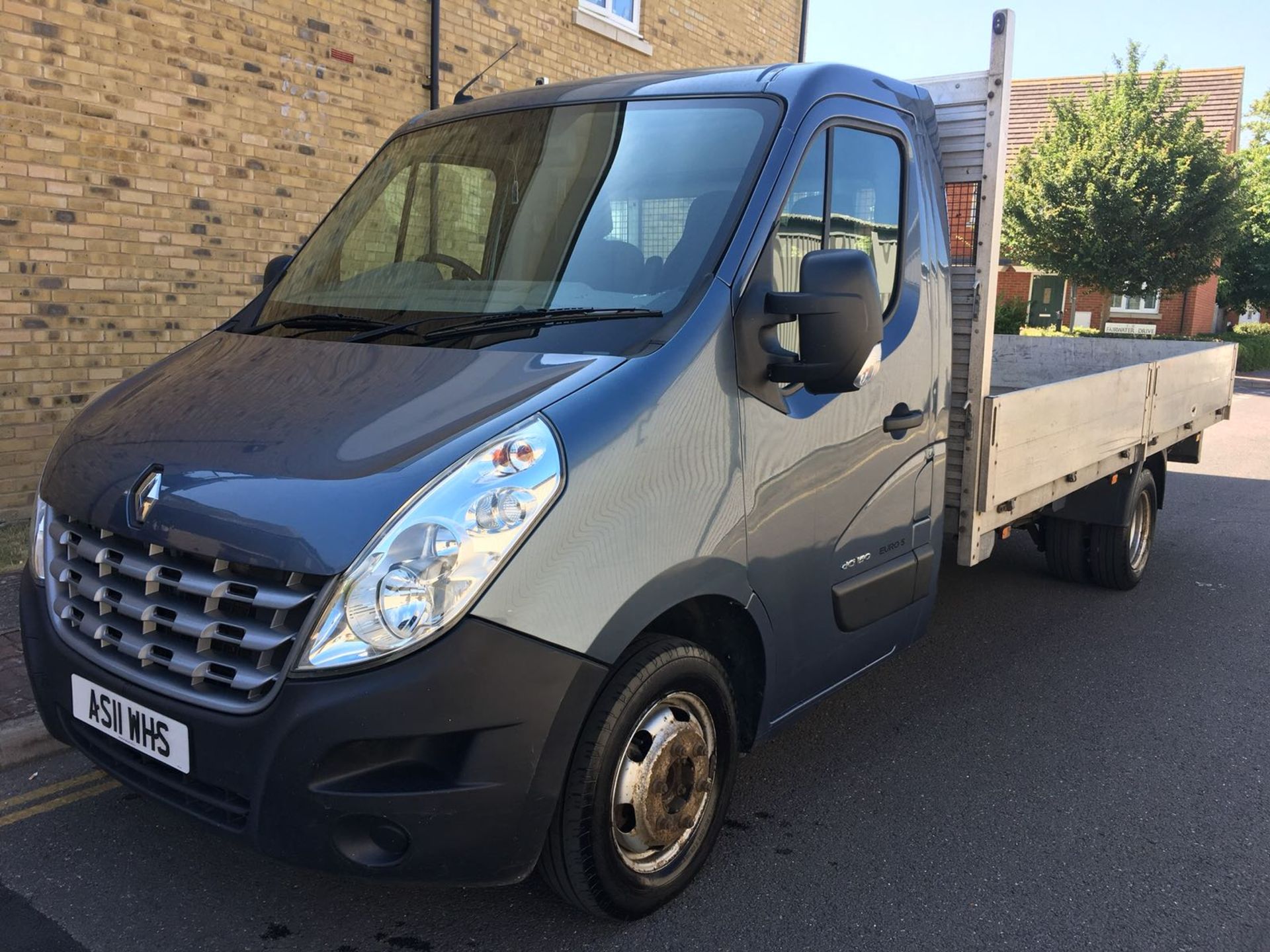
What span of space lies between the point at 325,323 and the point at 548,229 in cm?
75

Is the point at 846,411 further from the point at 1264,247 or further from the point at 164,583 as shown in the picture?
the point at 1264,247

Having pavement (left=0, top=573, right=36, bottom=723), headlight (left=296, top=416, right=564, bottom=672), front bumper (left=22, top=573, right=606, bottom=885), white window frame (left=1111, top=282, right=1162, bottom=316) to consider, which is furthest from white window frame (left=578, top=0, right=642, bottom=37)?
white window frame (left=1111, top=282, right=1162, bottom=316)

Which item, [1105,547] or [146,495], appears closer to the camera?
[146,495]

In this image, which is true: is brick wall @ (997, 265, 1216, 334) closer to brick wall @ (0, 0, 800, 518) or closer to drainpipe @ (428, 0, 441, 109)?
drainpipe @ (428, 0, 441, 109)

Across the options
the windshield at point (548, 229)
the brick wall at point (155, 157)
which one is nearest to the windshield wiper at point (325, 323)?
the windshield at point (548, 229)

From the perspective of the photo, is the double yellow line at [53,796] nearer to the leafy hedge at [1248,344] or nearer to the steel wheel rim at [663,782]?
the steel wheel rim at [663,782]

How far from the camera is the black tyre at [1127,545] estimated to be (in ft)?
20.7

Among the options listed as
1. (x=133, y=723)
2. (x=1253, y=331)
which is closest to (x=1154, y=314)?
(x=1253, y=331)

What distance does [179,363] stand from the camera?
338cm

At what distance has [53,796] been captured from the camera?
11.9 feet

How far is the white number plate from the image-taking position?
8.23 ft

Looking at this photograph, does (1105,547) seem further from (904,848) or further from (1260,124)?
(1260,124)

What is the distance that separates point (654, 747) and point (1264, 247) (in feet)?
127

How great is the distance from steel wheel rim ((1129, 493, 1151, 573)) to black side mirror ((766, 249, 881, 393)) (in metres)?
4.11
